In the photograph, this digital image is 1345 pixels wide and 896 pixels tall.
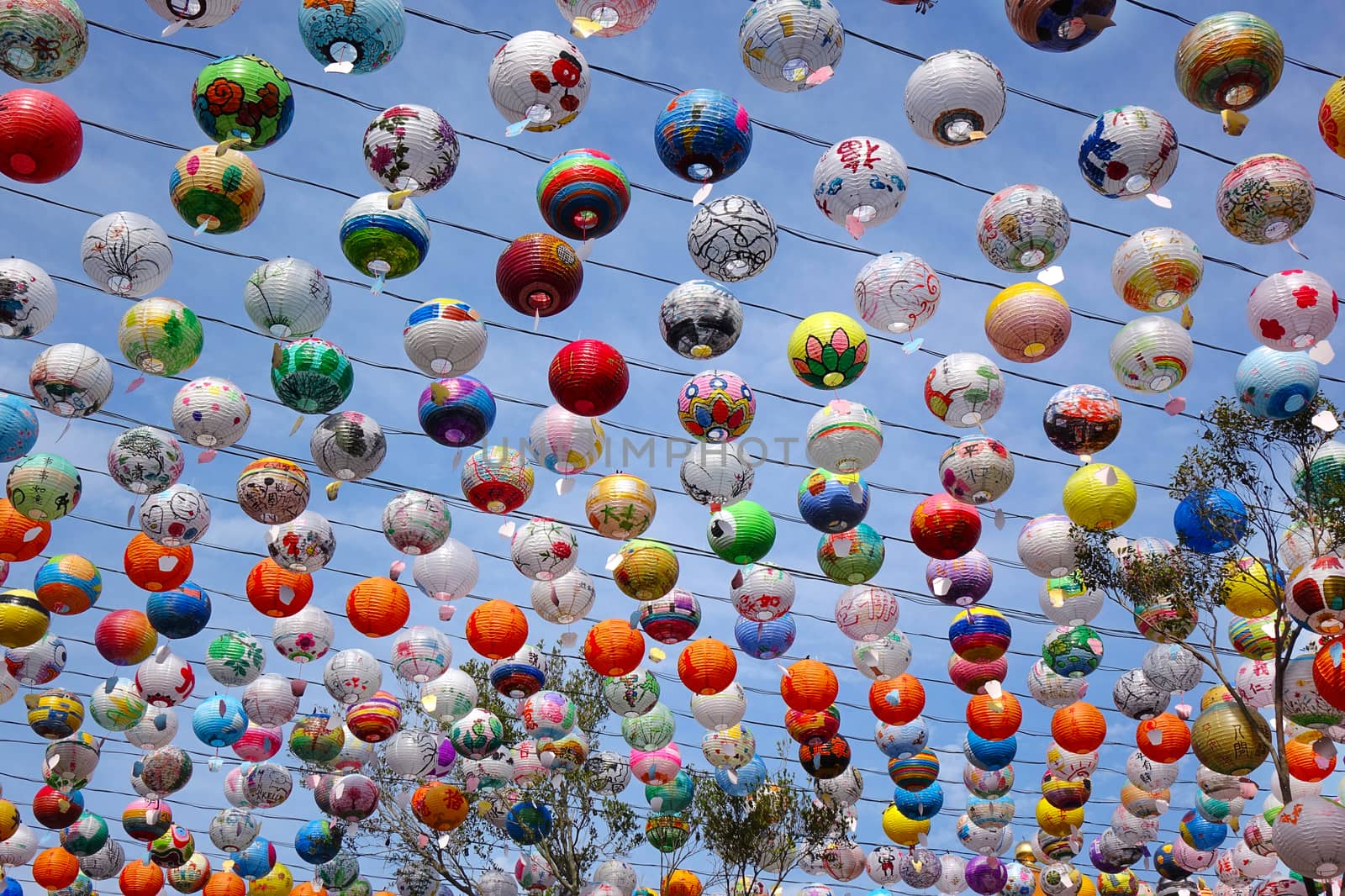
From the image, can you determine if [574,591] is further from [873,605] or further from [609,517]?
[873,605]

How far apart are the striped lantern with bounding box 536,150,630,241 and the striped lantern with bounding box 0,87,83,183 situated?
9.09 ft

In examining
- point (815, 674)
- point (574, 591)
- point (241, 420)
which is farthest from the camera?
point (815, 674)

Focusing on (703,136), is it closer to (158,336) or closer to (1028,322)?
(1028,322)

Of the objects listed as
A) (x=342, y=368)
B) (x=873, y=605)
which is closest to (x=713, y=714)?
(x=873, y=605)

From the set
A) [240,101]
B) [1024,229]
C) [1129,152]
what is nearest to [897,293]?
[1024,229]

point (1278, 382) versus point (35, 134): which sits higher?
point (1278, 382)

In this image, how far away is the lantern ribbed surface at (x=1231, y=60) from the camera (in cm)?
729

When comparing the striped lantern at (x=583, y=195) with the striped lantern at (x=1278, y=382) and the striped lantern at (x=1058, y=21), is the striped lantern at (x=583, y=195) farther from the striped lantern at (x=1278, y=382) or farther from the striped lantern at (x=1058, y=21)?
the striped lantern at (x=1278, y=382)

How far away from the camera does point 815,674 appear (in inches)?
447

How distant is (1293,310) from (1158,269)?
92 cm

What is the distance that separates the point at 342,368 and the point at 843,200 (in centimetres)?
349

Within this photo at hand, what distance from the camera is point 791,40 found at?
6902mm

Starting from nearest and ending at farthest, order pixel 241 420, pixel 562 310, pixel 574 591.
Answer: pixel 562 310
pixel 241 420
pixel 574 591

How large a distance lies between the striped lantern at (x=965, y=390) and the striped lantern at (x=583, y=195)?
258 centimetres
